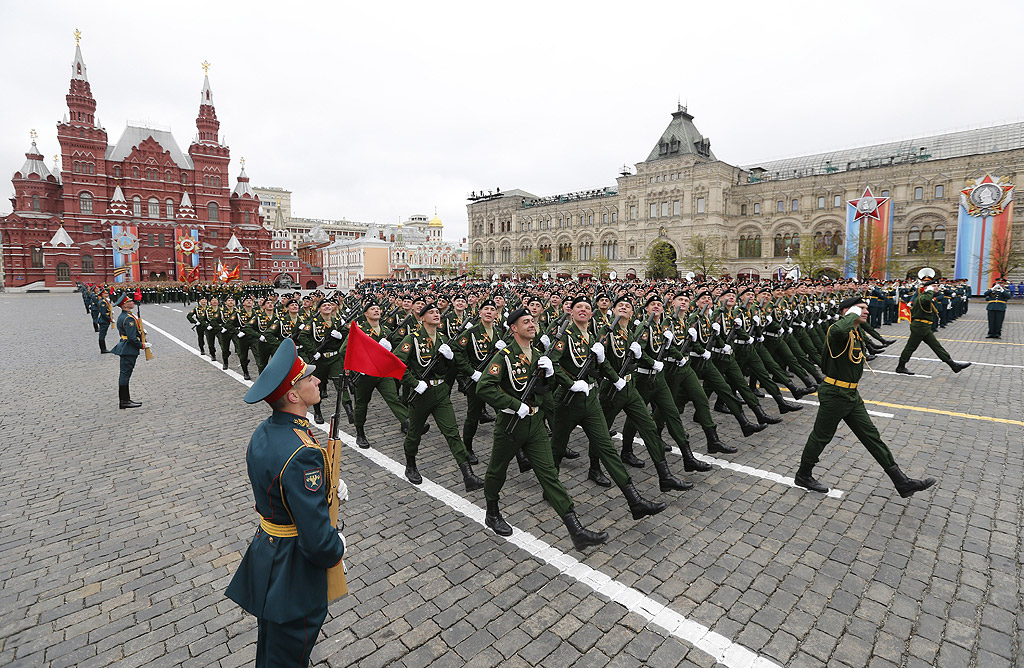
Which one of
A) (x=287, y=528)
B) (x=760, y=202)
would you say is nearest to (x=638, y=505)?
(x=287, y=528)

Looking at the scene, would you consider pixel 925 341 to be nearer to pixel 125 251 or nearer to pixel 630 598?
pixel 630 598

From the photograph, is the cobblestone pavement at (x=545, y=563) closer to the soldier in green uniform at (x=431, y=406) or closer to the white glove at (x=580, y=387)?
the soldier in green uniform at (x=431, y=406)

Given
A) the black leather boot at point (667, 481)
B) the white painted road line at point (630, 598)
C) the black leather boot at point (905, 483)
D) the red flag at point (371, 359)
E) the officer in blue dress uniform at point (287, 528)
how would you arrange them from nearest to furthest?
1. the officer in blue dress uniform at point (287, 528)
2. the white painted road line at point (630, 598)
3. the red flag at point (371, 359)
4. the black leather boot at point (905, 483)
5. the black leather boot at point (667, 481)

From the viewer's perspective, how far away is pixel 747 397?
789cm

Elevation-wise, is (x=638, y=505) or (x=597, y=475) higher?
(x=638, y=505)

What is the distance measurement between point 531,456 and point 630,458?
246cm

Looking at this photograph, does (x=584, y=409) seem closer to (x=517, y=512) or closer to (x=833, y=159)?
(x=517, y=512)

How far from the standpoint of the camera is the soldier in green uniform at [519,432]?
474cm

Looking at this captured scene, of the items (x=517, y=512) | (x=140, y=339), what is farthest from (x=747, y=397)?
(x=140, y=339)

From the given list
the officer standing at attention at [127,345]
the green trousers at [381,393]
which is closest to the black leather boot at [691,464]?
the green trousers at [381,393]

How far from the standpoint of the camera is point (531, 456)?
4.91 m

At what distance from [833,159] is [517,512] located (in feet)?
231

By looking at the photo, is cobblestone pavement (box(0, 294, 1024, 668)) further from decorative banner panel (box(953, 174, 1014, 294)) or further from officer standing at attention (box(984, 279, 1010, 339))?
decorative banner panel (box(953, 174, 1014, 294))

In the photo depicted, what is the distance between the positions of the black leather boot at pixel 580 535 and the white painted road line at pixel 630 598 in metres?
0.15
